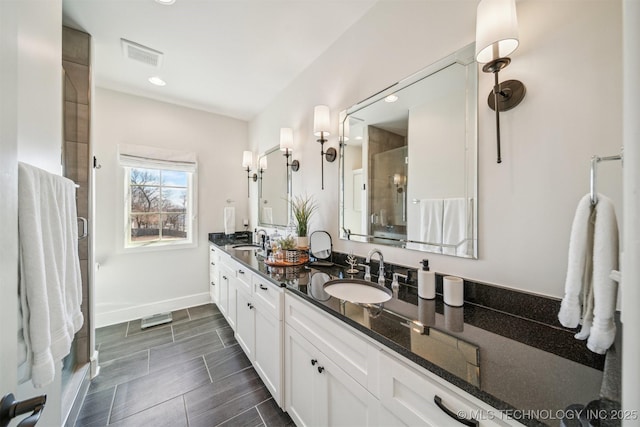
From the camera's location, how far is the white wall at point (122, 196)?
8.51 ft

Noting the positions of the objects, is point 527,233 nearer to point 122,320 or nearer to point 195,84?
point 195,84

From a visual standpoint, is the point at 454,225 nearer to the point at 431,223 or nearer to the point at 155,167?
the point at 431,223

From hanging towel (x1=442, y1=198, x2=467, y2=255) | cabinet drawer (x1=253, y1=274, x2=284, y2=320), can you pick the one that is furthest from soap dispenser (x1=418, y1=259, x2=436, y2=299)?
cabinet drawer (x1=253, y1=274, x2=284, y2=320)

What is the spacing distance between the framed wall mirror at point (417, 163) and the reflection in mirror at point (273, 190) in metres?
1.06

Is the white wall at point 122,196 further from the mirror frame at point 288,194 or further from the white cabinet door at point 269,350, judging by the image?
the white cabinet door at point 269,350

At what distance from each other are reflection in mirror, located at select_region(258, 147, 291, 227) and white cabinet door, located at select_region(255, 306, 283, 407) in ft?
4.11

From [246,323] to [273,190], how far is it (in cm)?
159

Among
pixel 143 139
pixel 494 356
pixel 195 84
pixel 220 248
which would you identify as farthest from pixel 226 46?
pixel 494 356

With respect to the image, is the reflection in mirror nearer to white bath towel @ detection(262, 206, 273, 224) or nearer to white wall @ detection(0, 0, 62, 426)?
white bath towel @ detection(262, 206, 273, 224)

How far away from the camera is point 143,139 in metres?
2.80

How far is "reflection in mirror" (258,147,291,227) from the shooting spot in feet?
8.90

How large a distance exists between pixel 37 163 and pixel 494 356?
1553mm

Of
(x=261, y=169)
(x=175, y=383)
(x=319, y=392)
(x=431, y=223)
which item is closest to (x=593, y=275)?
(x=431, y=223)

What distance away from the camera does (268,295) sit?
5.06 ft
